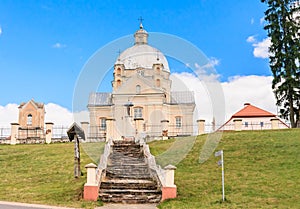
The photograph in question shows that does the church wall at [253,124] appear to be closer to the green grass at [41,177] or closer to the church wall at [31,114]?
the church wall at [31,114]

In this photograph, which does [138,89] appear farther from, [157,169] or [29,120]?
[157,169]

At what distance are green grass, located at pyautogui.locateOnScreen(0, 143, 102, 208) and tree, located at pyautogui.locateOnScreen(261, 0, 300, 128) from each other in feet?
64.6

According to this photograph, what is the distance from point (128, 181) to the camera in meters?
13.5

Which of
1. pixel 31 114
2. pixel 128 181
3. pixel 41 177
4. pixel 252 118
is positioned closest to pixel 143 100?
pixel 31 114

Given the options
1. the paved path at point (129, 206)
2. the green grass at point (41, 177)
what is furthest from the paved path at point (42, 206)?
the green grass at point (41, 177)

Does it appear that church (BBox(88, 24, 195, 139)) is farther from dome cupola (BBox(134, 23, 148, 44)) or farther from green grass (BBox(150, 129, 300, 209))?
green grass (BBox(150, 129, 300, 209))

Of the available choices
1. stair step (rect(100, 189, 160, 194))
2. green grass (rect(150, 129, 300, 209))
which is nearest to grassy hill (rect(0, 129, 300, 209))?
green grass (rect(150, 129, 300, 209))

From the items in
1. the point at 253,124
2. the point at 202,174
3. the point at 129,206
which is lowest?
the point at 129,206

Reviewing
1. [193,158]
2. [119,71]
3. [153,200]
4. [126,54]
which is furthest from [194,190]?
[126,54]

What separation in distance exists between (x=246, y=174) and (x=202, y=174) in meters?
1.80

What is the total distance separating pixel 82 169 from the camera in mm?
17234

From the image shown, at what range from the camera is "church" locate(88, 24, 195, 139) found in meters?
35.8

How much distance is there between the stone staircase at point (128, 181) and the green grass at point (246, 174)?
936 mm

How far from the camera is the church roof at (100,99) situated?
133 ft
